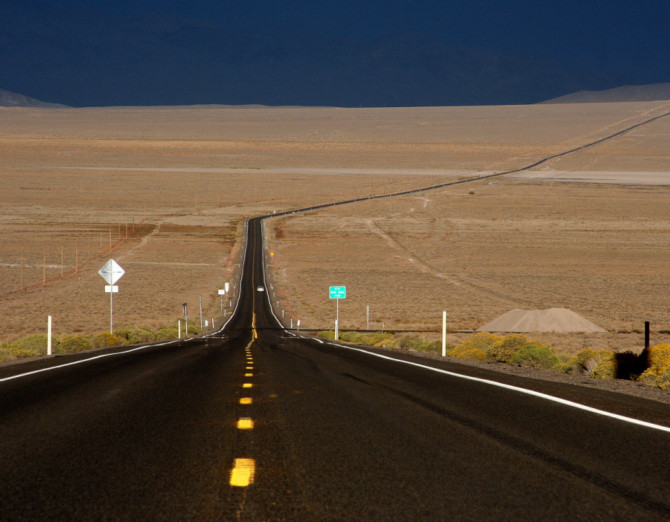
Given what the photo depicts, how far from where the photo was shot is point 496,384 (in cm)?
1048

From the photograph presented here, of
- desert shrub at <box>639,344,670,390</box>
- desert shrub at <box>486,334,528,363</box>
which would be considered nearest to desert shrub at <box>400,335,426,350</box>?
desert shrub at <box>486,334,528,363</box>

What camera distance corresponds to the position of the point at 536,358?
17953 millimetres

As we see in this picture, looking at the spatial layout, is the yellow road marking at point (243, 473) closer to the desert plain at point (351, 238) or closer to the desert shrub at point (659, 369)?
the desert shrub at point (659, 369)

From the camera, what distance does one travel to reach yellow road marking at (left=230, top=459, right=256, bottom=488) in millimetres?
5149

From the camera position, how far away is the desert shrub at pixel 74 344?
75.5ft

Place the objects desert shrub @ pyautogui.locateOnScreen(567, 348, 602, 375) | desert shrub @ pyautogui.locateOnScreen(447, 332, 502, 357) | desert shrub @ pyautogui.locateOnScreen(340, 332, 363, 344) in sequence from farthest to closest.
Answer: desert shrub @ pyautogui.locateOnScreen(340, 332, 363, 344)
desert shrub @ pyautogui.locateOnScreen(447, 332, 502, 357)
desert shrub @ pyautogui.locateOnScreen(567, 348, 602, 375)

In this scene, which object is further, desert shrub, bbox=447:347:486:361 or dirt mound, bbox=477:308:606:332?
dirt mound, bbox=477:308:606:332

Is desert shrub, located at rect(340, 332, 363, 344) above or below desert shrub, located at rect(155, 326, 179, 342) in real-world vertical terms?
above

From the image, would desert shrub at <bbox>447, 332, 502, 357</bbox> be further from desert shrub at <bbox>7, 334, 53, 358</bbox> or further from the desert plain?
desert shrub at <bbox>7, 334, 53, 358</bbox>

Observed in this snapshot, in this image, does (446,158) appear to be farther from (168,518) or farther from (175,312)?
(168,518)

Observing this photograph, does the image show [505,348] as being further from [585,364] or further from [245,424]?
[245,424]

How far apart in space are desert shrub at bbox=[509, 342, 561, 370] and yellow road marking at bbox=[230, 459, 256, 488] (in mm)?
13052

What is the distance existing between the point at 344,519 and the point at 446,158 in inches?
7341

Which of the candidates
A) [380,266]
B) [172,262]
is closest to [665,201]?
[380,266]
